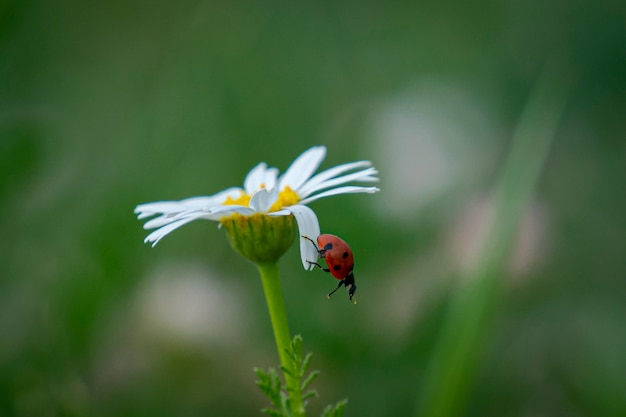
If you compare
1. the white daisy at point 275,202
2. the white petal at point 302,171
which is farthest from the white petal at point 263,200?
the white petal at point 302,171

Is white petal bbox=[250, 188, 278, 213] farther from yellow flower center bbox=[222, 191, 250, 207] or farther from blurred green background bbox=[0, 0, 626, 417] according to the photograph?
blurred green background bbox=[0, 0, 626, 417]

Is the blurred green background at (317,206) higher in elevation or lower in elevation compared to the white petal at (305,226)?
higher

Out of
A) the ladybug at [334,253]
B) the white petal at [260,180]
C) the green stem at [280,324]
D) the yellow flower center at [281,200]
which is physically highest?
the white petal at [260,180]

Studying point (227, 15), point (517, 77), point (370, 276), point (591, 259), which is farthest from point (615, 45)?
point (227, 15)

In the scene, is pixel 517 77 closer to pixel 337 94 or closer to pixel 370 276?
pixel 337 94

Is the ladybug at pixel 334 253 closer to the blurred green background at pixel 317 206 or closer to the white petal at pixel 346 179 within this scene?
the white petal at pixel 346 179

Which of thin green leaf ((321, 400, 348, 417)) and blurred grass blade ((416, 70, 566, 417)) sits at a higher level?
blurred grass blade ((416, 70, 566, 417))

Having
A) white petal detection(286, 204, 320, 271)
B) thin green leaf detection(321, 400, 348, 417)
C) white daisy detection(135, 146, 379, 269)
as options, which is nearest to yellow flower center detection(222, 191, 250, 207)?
white daisy detection(135, 146, 379, 269)
